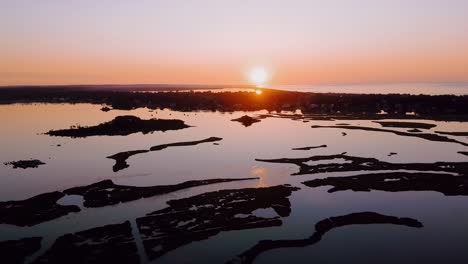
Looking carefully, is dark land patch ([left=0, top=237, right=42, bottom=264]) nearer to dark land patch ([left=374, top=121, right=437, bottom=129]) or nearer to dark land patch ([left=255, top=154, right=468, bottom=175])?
dark land patch ([left=255, top=154, right=468, bottom=175])

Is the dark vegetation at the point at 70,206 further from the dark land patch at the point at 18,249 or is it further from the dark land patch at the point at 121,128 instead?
the dark land patch at the point at 121,128

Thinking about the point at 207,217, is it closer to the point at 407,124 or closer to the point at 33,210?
the point at 33,210

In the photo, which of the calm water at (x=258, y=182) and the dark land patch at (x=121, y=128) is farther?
A: the dark land patch at (x=121, y=128)

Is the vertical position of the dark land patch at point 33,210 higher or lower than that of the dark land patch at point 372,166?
lower

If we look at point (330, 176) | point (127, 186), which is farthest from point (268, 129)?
point (127, 186)

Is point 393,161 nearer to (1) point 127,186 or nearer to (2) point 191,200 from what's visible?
(2) point 191,200

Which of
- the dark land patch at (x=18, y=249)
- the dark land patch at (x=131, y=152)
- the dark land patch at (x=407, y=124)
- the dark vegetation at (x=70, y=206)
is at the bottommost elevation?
the dark land patch at (x=18, y=249)

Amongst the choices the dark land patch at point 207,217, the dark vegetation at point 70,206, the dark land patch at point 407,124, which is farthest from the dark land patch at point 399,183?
the dark land patch at point 407,124

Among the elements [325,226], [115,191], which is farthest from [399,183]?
[115,191]
